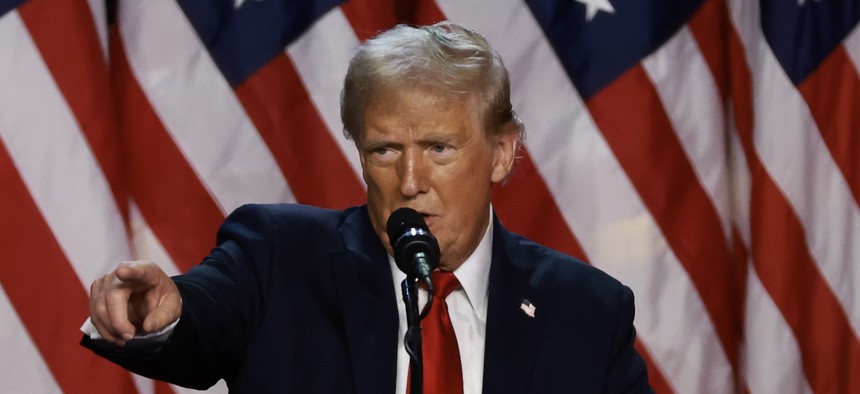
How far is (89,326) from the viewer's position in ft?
5.56

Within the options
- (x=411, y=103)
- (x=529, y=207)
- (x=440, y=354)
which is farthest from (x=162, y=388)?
(x=411, y=103)

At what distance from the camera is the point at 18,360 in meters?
2.92

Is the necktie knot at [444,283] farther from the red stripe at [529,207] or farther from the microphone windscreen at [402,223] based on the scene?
the red stripe at [529,207]

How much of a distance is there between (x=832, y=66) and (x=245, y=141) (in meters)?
1.63

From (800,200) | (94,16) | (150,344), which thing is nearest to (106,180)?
(94,16)

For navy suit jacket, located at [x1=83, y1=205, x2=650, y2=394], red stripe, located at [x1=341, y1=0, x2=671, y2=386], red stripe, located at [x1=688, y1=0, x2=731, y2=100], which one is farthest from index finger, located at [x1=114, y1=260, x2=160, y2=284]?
red stripe, located at [x1=688, y1=0, x2=731, y2=100]

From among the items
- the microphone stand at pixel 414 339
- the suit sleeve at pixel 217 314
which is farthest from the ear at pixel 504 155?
the microphone stand at pixel 414 339

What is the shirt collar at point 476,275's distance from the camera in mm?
2162

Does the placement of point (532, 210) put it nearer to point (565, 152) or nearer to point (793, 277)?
point (565, 152)

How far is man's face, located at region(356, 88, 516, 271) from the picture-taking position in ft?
6.68

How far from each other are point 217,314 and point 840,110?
2.18m

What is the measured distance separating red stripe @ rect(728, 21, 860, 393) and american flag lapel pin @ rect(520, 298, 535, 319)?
1419 mm

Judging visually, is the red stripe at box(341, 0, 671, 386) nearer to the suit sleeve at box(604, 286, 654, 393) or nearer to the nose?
the suit sleeve at box(604, 286, 654, 393)

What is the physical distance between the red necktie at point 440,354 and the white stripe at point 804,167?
5.30 ft
